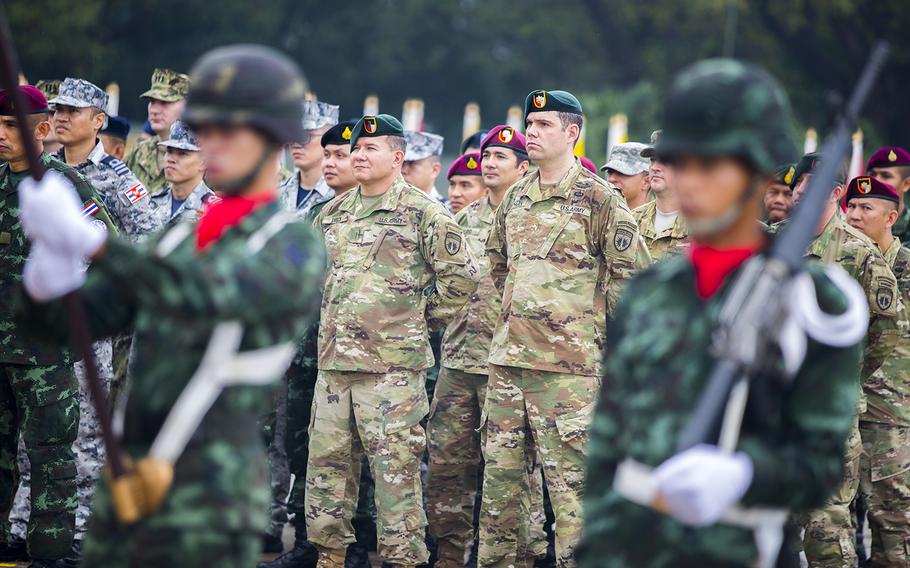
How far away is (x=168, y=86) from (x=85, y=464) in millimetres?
4086

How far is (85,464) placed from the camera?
314 inches

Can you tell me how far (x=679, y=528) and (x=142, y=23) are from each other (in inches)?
1565

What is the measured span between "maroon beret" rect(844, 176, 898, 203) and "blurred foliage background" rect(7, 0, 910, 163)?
2680 centimetres

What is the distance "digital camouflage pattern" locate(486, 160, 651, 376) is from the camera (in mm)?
7348

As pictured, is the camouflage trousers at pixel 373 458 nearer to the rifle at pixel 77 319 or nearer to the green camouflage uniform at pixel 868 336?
the green camouflage uniform at pixel 868 336

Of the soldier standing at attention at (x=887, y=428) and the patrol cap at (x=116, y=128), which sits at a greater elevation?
the patrol cap at (x=116, y=128)

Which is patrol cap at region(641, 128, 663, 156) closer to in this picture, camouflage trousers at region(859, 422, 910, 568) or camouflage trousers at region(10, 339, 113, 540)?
camouflage trousers at region(859, 422, 910, 568)

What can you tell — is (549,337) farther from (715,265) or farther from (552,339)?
(715,265)

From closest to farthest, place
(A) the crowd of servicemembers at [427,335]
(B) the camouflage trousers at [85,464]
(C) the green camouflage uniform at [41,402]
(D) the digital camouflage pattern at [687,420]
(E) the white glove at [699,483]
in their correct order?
(E) the white glove at [699,483]
(D) the digital camouflage pattern at [687,420]
(A) the crowd of servicemembers at [427,335]
(C) the green camouflage uniform at [41,402]
(B) the camouflage trousers at [85,464]

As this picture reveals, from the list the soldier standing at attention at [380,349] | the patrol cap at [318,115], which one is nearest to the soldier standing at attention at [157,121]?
the patrol cap at [318,115]

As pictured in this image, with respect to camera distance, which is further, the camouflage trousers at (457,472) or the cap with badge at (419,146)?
the cap with badge at (419,146)

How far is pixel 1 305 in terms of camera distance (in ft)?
23.5

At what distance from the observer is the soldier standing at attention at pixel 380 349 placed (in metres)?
7.46

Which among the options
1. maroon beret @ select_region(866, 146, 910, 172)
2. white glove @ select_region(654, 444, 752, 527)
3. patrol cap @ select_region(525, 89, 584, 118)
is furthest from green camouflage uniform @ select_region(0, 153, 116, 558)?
maroon beret @ select_region(866, 146, 910, 172)
